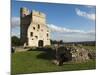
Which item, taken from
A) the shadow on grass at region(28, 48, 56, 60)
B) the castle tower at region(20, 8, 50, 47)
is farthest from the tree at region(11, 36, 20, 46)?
the shadow on grass at region(28, 48, 56, 60)

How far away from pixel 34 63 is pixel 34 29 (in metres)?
0.41

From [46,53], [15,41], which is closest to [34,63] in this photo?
[46,53]

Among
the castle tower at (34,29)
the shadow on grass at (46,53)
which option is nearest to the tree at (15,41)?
the castle tower at (34,29)

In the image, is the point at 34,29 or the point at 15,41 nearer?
the point at 15,41

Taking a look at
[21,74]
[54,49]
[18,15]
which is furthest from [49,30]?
[21,74]

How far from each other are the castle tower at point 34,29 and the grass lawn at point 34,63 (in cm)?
12

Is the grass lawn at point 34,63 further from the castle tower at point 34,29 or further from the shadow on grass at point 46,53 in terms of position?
the castle tower at point 34,29

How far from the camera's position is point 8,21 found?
264cm

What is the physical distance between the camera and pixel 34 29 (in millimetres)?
2787

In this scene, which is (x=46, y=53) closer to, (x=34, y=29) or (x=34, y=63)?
(x=34, y=63)

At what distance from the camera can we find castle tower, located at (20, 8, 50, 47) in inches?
107

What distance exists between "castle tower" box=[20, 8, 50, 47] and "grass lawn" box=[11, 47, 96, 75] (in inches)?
4.9

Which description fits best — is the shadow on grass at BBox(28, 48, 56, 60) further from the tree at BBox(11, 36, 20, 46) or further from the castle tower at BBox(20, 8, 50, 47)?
the tree at BBox(11, 36, 20, 46)

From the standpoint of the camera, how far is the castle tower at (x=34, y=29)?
271 cm
